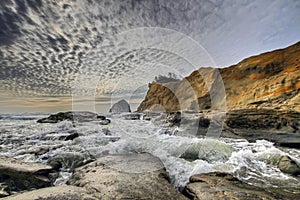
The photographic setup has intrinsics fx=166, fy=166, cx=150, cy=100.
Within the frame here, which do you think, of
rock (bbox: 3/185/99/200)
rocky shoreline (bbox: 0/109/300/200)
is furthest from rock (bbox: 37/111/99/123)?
rock (bbox: 3/185/99/200)

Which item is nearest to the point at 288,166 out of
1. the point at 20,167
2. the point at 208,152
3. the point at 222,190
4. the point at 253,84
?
the point at 208,152

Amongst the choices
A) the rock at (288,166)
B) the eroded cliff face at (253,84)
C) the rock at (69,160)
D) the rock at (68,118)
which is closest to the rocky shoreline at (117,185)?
the rock at (69,160)

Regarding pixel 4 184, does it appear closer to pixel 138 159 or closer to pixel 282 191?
pixel 138 159

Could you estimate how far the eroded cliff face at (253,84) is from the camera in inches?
612

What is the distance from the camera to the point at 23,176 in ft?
14.1

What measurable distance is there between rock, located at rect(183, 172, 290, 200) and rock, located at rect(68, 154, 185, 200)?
37 centimetres

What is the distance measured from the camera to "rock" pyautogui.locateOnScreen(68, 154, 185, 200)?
3307 mm

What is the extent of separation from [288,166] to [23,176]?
7658 millimetres

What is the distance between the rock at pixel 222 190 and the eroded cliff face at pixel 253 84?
1167 centimetres

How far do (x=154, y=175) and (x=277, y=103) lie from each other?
598 inches

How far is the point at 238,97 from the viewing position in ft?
81.3

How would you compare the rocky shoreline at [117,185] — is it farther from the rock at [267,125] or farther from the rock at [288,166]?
the rock at [267,125]

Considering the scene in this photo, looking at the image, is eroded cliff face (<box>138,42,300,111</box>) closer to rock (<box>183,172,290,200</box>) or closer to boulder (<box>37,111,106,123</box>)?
rock (<box>183,172,290,200</box>)

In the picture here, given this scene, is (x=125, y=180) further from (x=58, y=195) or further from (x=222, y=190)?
(x=222, y=190)
